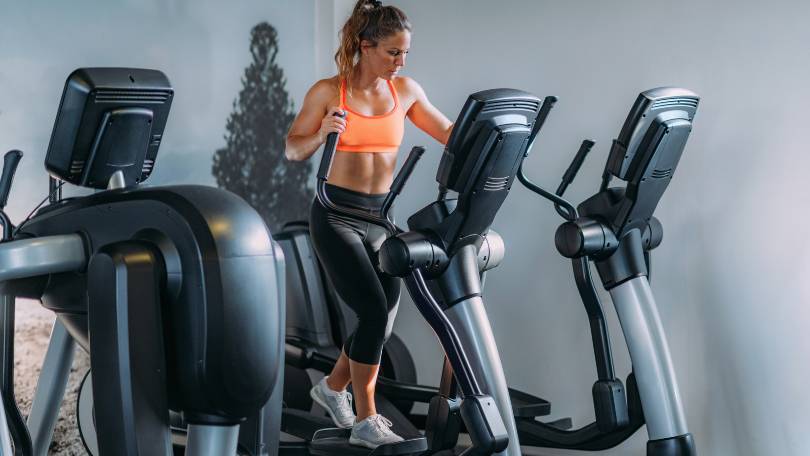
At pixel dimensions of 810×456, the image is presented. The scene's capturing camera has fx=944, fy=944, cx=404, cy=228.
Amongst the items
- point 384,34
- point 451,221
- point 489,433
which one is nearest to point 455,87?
point 384,34

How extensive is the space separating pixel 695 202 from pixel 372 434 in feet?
5.15

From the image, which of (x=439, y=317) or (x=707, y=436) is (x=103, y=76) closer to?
(x=439, y=317)

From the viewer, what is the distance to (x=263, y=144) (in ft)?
14.2

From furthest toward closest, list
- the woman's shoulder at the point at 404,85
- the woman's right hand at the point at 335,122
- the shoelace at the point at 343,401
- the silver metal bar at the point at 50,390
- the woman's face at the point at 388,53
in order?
the shoelace at the point at 343,401 → the woman's shoulder at the point at 404,85 → the woman's face at the point at 388,53 → the woman's right hand at the point at 335,122 → the silver metal bar at the point at 50,390

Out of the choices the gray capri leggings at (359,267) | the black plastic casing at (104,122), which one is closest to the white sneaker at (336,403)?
the gray capri leggings at (359,267)

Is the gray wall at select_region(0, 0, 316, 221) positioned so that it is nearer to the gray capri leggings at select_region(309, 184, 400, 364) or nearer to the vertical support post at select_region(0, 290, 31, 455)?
the gray capri leggings at select_region(309, 184, 400, 364)

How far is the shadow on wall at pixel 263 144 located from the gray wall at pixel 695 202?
0.89 meters

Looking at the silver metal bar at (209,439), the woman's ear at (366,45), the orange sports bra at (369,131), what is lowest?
the silver metal bar at (209,439)

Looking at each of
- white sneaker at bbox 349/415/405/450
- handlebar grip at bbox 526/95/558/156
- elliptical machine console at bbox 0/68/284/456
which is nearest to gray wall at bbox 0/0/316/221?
white sneaker at bbox 349/415/405/450

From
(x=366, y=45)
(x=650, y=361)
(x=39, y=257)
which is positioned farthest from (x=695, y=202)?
(x=39, y=257)

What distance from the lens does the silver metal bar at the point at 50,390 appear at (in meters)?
2.11

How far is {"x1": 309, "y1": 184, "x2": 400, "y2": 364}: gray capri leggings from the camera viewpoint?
10.8 feet

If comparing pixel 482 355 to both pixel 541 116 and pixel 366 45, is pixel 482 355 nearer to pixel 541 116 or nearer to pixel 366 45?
pixel 541 116

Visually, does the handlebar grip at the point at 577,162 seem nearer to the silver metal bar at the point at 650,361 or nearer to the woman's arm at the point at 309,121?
the silver metal bar at the point at 650,361
